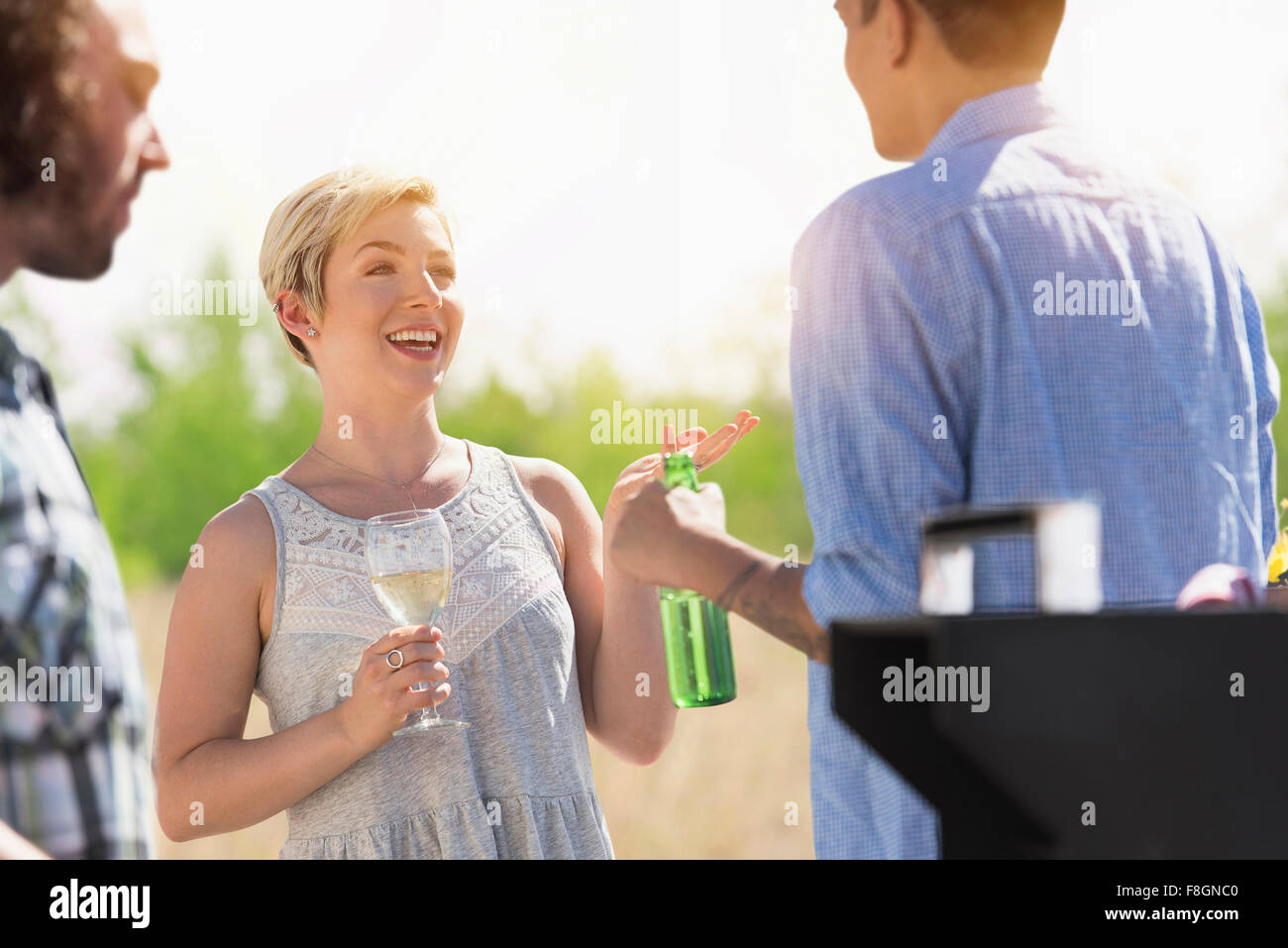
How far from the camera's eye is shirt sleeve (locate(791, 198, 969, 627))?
126cm

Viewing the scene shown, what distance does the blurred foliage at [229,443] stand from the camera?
59.9ft

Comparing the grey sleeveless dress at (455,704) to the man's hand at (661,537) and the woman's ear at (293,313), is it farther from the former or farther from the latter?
the man's hand at (661,537)

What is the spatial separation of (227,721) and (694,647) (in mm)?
668

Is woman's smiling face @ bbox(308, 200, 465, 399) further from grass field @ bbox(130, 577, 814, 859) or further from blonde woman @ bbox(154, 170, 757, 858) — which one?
grass field @ bbox(130, 577, 814, 859)

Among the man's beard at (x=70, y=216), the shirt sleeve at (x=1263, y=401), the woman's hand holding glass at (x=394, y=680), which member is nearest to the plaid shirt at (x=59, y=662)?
the man's beard at (x=70, y=216)

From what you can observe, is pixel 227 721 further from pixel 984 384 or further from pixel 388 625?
pixel 984 384

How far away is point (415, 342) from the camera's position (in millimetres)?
1772

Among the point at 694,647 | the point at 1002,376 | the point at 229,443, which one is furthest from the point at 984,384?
the point at 229,443

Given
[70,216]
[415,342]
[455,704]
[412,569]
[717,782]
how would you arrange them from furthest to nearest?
[717,782] → [415,342] → [455,704] → [412,569] → [70,216]

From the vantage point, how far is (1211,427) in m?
1.35

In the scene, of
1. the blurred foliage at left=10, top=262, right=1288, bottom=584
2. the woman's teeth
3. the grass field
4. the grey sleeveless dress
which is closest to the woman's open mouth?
the woman's teeth
